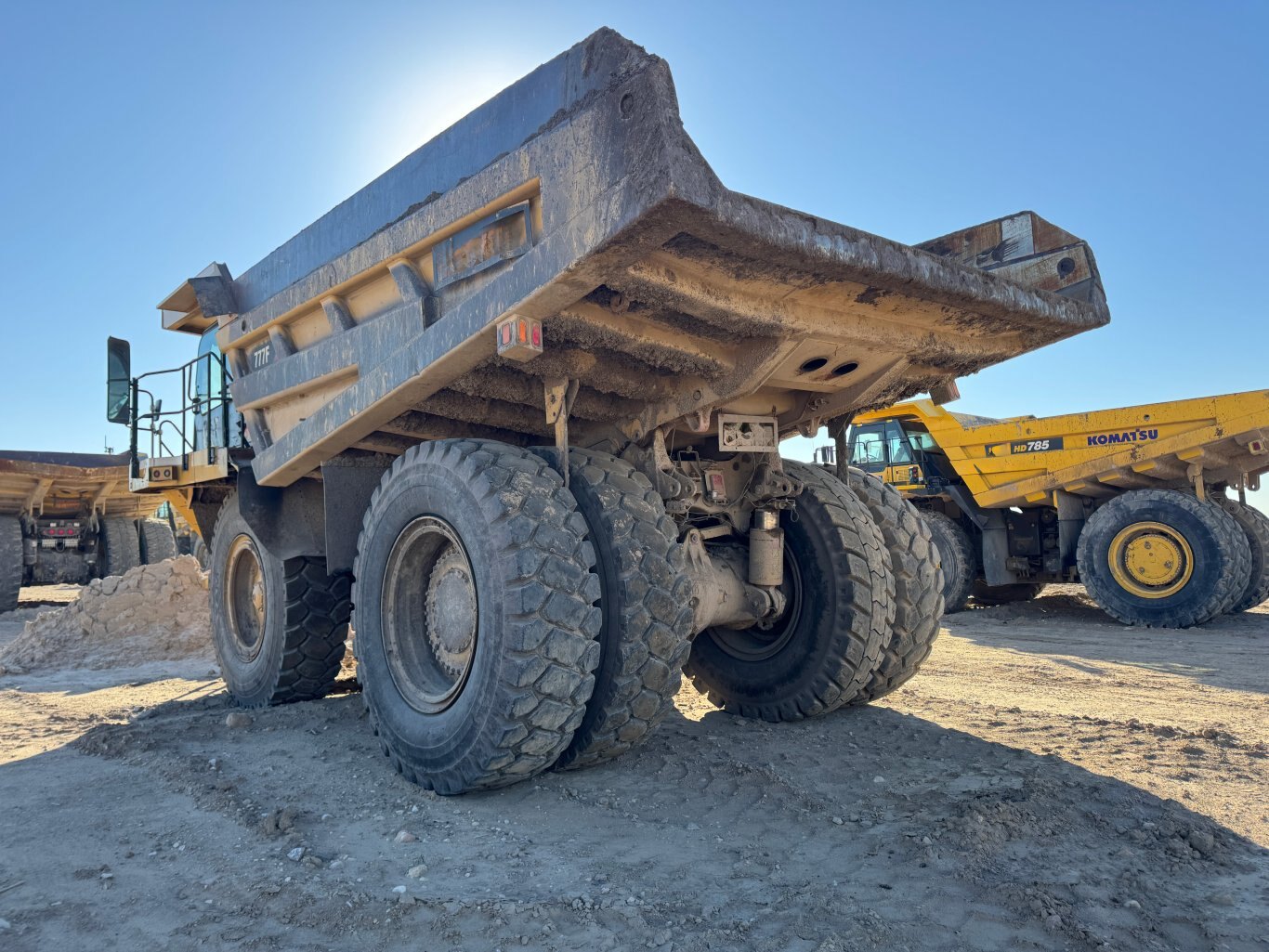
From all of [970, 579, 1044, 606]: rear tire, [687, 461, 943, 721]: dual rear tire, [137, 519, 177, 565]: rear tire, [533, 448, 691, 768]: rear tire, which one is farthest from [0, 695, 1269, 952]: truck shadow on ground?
[137, 519, 177, 565]: rear tire

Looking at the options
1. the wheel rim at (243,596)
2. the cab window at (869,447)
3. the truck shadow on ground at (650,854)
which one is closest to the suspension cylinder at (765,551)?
the truck shadow on ground at (650,854)

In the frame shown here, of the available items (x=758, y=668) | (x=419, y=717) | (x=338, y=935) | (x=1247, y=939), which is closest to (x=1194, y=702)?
(x=758, y=668)

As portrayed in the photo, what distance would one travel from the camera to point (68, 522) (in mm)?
13930

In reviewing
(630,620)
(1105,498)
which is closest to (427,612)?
(630,620)

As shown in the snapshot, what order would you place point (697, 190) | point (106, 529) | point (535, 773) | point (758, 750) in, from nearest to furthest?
1. point (697, 190)
2. point (535, 773)
3. point (758, 750)
4. point (106, 529)

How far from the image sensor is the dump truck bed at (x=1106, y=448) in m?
9.44

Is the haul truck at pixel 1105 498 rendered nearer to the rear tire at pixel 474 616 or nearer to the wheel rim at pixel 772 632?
the wheel rim at pixel 772 632

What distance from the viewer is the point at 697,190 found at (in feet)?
8.29

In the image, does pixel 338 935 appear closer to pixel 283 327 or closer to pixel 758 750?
pixel 758 750

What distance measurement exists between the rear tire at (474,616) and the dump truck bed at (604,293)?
0.47 meters

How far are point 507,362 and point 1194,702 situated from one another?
467 centimetres

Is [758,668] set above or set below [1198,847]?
above

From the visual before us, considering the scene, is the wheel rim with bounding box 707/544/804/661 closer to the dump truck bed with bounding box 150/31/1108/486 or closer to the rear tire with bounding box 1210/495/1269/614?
the dump truck bed with bounding box 150/31/1108/486

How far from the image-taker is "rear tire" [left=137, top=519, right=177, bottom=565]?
50.1 feet
